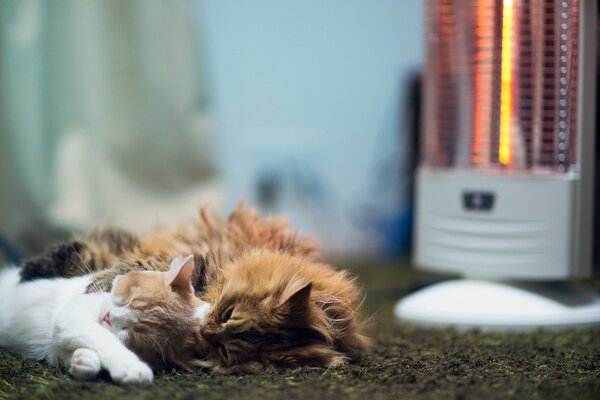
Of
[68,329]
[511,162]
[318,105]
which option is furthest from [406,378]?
[318,105]

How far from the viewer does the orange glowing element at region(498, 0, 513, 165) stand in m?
1.46

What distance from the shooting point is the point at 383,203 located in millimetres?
2809

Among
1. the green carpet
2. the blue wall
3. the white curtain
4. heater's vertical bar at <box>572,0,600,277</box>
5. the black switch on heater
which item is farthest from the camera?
the blue wall

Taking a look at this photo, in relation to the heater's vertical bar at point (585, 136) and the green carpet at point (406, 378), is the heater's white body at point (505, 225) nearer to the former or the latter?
the heater's vertical bar at point (585, 136)

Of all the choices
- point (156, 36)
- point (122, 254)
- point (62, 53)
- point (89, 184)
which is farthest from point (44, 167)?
point (122, 254)

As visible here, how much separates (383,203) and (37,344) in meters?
1.96

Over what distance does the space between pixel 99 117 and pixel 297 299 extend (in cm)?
137

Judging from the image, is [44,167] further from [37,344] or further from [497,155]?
[497,155]

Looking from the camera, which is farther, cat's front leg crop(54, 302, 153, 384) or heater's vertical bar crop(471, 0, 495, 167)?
heater's vertical bar crop(471, 0, 495, 167)

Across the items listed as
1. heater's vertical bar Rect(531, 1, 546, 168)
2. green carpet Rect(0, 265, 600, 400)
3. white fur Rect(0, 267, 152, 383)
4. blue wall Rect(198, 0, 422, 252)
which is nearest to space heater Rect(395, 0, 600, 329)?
heater's vertical bar Rect(531, 1, 546, 168)

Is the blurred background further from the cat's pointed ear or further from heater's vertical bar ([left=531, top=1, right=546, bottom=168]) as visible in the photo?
heater's vertical bar ([left=531, top=1, right=546, bottom=168])

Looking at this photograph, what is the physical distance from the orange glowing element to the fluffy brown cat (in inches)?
21.2

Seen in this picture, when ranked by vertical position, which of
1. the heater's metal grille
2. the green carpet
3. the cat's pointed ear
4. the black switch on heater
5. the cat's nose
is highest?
the heater's metal grille

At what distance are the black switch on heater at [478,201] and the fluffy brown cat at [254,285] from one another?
479 mm
